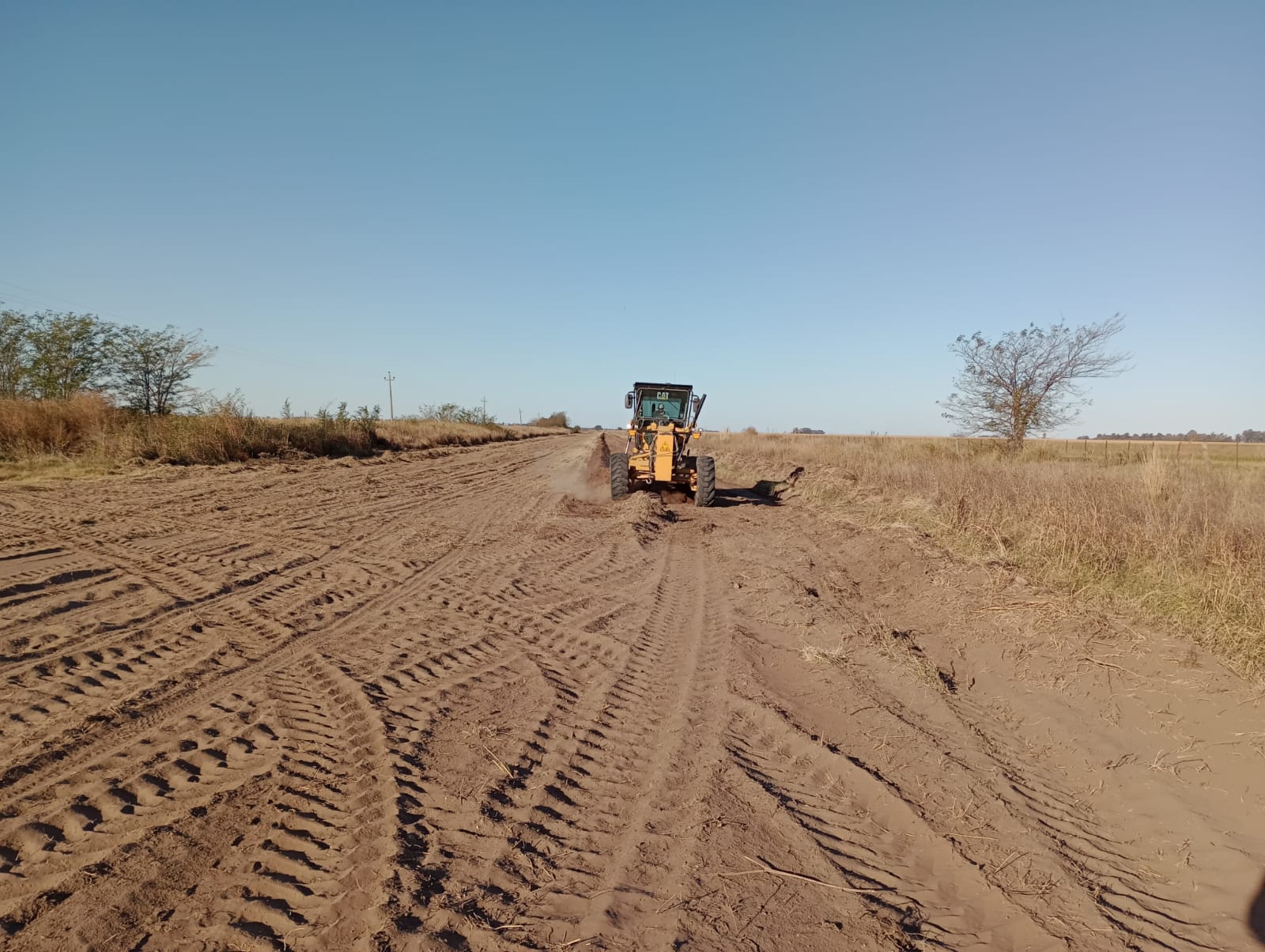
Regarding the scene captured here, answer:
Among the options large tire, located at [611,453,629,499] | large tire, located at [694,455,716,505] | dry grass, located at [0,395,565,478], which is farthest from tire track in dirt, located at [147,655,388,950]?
dry grass, located at [0,395,565,478]

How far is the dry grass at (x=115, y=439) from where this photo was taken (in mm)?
16172

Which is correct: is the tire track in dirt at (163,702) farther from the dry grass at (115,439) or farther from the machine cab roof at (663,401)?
the dry grass at (115,439)

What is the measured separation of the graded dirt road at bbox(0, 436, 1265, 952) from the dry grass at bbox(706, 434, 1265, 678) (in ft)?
1.79

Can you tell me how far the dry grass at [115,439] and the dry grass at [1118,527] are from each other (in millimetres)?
15860

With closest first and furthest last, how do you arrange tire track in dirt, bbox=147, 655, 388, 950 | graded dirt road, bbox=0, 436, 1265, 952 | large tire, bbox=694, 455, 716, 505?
1. tire track in dirt, bbox=147, 655, 388, 950
2. graded dirt road, bbox=0, 436, 1265, 952
3. large tire, bbox=694, 455, 716, 505

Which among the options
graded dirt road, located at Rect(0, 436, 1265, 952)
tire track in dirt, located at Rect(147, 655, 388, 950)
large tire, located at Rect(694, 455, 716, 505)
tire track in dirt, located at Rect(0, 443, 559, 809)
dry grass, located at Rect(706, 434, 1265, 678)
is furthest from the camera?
large tire, located at Rect(694, 455, 716, 505)

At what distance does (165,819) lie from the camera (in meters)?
3.10

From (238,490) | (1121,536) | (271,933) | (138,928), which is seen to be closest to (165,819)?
(138,928)

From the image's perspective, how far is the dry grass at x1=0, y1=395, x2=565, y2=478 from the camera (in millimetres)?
16172

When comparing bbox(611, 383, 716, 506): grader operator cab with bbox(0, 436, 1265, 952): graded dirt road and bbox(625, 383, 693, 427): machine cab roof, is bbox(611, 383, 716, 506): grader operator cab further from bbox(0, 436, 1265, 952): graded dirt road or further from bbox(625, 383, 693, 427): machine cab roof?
bbox(0, 436, 1265, 952): graded dirt road

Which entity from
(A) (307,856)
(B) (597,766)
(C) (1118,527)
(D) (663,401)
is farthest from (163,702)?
(D) (663,401)

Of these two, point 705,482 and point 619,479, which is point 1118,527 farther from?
point 619,479

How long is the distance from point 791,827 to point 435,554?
676 centimetres

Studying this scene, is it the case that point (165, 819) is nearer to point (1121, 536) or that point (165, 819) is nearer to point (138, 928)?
point (138, 928)
